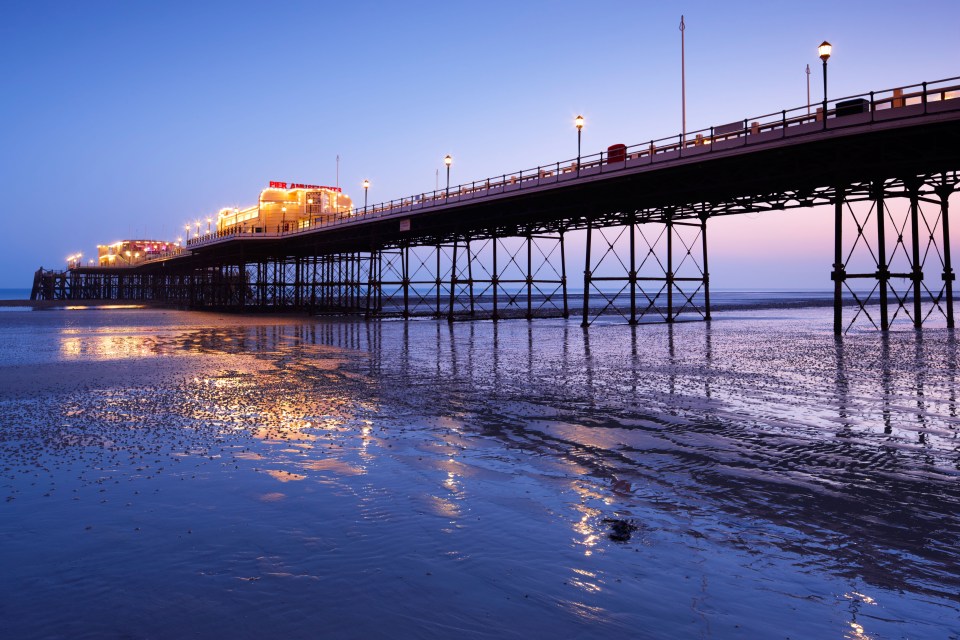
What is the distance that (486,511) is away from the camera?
6473 millimetres

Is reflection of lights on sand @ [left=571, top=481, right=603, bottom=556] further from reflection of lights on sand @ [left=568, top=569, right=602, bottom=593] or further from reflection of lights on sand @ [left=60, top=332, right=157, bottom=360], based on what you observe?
reflection of lights on sand @ [left=60, top=332, right=157, bottom=360]

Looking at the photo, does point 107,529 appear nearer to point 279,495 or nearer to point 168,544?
point 168,544

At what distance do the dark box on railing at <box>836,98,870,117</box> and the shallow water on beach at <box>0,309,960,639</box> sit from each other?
12257 millimetres

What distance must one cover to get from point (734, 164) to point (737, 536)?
81.2 feet

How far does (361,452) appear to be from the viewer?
8945 millimetres

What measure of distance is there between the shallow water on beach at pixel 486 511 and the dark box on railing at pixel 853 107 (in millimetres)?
12257

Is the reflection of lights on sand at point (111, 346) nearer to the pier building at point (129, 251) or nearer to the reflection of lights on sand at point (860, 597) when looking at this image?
the reflection of lights on sand at point (860, 597)

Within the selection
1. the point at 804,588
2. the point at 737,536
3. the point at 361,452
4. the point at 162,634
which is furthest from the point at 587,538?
the point at 361,452

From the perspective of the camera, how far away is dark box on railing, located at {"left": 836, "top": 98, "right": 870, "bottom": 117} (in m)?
23.2

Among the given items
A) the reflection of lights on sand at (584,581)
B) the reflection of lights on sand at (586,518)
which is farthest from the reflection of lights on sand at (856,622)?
the reflection of lights on sand at (586,518)

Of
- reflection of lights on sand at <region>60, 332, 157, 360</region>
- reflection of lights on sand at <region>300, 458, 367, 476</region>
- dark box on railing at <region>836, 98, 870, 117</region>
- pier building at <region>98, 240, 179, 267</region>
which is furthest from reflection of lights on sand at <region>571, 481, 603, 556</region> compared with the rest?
pier building at <region>98, 240, 179, 267</region>

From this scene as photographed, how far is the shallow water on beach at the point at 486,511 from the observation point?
4.47 meters

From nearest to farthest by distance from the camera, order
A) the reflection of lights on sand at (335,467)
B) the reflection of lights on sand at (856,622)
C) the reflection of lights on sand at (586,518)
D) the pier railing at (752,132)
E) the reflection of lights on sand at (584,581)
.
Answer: the reflection of lights on sand at (856,622) < the reflection of lights on sand at (584,581) < the reflection of lights on sand at (586,518) < the reflection of lights on sand at (335,467) < the pier railing at (752,132)

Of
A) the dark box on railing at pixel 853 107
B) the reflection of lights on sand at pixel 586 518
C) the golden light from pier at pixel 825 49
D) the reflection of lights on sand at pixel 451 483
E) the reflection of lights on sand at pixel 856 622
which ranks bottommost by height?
the reflection of lights on sand at pixel 856 622
